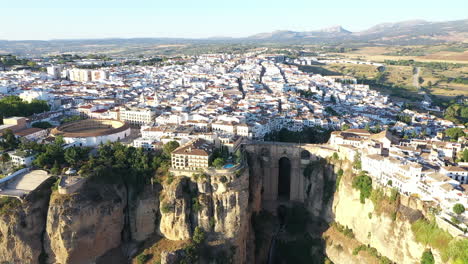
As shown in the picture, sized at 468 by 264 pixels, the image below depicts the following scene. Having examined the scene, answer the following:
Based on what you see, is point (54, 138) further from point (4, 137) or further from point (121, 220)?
point (121, 220)

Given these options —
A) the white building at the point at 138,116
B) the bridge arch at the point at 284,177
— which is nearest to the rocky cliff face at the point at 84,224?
the bridge arch at the point at 284,177

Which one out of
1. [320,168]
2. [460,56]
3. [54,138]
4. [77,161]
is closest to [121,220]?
[77,161]

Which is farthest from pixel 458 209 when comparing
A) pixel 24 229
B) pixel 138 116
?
pixel 138 116

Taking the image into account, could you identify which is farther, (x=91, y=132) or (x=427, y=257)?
(x=91, y=132)

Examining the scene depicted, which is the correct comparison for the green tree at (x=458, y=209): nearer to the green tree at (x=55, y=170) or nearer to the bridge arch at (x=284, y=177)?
the bridge arch at (x=284, y=177)

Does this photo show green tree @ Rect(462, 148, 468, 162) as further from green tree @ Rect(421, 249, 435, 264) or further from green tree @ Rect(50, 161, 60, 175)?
green tree @ Rect(50, 161, 60, 175)

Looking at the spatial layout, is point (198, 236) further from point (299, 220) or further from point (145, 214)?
point (299, 220)
